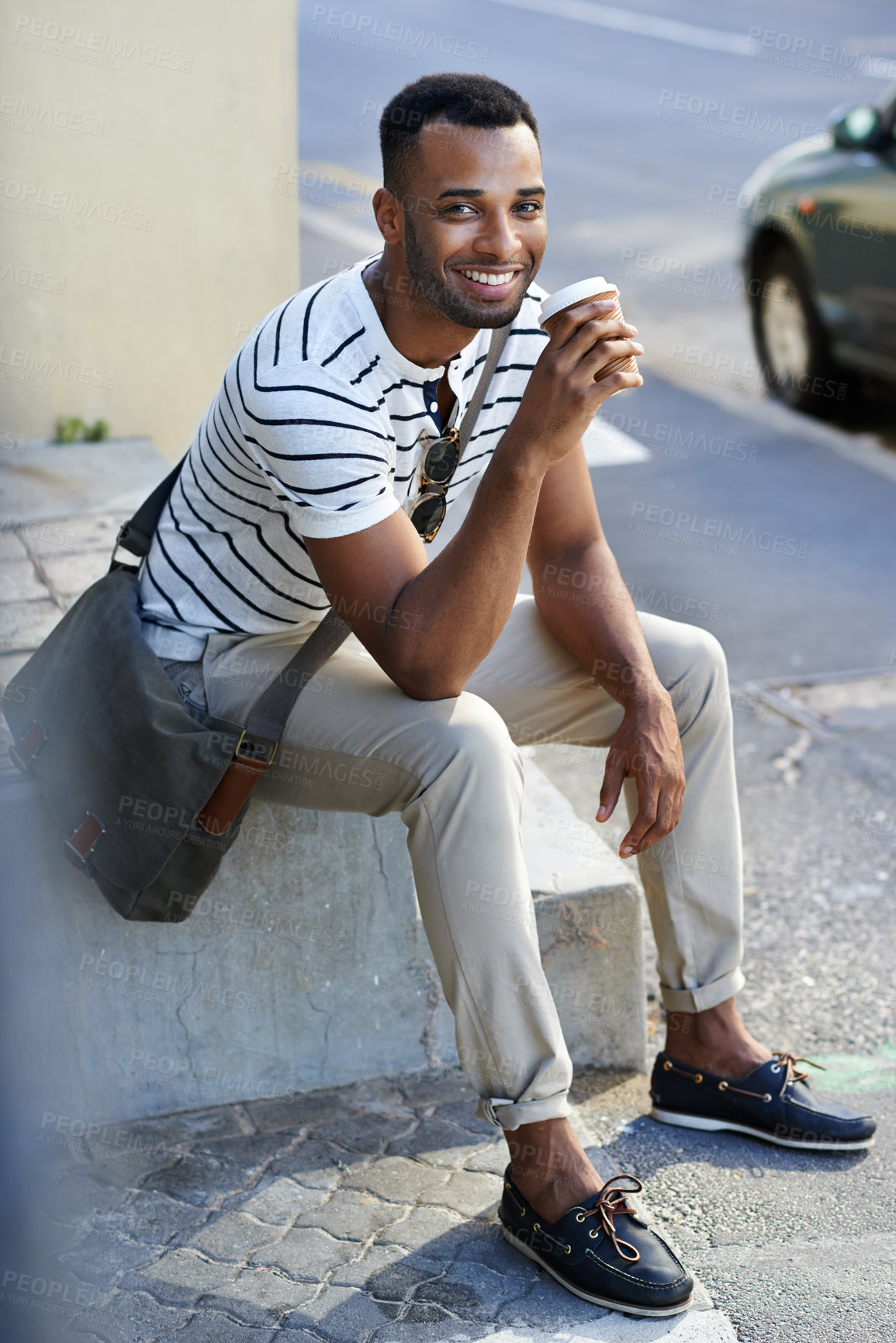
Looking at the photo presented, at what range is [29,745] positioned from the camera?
2.47m

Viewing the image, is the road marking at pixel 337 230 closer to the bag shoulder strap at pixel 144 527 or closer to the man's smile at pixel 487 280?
the bag shoulder strap at pixel 144 527

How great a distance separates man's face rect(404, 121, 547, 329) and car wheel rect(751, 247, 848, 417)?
15.9ft

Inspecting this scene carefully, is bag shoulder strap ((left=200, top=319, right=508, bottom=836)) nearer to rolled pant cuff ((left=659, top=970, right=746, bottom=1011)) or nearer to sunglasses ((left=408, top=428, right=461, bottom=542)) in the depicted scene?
sunglasses ((left=408, top=428, right=461, bottom=542))

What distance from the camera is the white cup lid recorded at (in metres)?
2.14

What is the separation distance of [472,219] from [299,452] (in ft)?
1.54

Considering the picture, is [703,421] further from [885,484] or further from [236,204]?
[236,204]

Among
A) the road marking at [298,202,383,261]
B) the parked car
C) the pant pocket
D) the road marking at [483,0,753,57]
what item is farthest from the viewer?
the road marking at [483,0,753,57]

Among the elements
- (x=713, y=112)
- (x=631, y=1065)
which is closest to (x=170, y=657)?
(x=631, y=1065)

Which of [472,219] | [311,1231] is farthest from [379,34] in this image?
[311,1231]

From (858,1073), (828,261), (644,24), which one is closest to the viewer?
(858,1073)

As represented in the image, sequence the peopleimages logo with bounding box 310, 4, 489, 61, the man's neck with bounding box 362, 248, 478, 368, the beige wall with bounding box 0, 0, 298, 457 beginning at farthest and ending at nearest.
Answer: the peopleimages logo with bounding box 310, 4, 489, 61 < the beige wall with bounding box 0, 0, 298, 457 < the man's neck with bounding box 362, 248, 478, 368

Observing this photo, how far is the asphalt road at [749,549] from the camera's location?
247 cm

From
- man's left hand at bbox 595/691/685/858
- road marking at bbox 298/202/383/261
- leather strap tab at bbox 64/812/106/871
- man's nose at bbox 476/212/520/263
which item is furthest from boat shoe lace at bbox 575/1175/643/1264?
road marking at bbox 298/202/383/261

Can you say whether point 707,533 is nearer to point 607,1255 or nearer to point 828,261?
point 828,261
